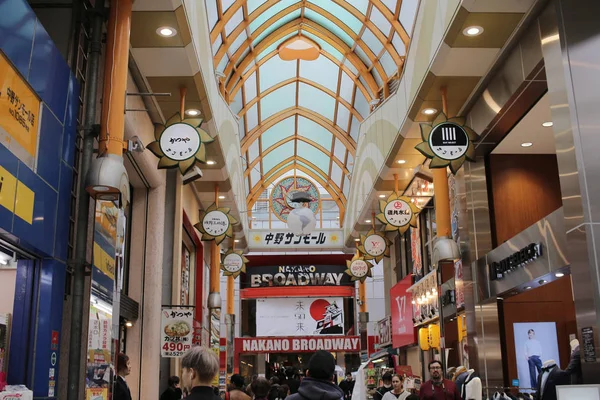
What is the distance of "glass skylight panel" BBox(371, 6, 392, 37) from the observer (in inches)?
557

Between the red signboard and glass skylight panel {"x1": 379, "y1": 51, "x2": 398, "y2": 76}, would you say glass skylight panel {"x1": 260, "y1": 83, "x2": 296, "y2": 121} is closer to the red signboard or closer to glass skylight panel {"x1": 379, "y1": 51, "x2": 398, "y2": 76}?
glass skylight panel {"x1": 379, "y1": 51, "x2": 398, "y2": 76}

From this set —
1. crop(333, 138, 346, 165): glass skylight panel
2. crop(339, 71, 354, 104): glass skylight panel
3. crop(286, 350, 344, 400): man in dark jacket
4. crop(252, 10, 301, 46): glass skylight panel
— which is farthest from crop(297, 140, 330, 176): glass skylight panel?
crop(286, 350, 344, 400): man in dark jacket

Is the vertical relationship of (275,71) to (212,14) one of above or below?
above

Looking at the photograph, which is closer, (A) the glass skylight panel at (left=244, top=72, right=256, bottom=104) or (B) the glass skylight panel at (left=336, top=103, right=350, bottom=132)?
(A) the glass skylight panel at (left=244, top=72, right=256, bottom=104)

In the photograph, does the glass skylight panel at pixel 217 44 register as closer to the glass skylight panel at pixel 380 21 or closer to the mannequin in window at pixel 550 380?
the glass skylight panel at pixel 380 21

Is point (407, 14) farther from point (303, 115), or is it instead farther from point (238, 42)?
point (303, 115)

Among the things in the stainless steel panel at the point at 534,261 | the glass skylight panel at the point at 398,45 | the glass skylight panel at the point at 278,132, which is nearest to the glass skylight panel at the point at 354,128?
the glass skylight panel at the point at 278,132

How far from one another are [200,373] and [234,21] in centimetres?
1254

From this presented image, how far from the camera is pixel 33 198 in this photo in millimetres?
5238

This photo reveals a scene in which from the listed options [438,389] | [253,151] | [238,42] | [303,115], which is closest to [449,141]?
[438,389]

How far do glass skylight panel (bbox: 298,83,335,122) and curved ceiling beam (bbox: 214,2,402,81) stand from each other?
4363 millimetres

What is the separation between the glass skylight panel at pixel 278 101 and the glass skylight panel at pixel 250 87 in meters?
1.32

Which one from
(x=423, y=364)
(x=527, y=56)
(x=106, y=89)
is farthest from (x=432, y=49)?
(x=423, y=364)

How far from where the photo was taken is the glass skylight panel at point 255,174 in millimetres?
26141
